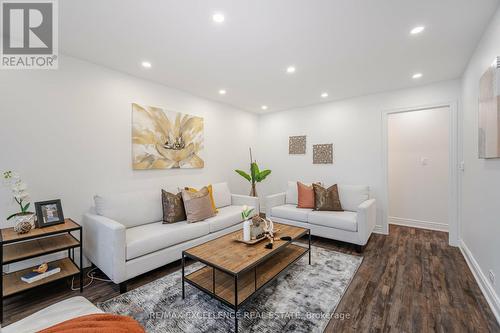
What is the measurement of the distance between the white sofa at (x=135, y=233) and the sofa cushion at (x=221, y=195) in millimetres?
508

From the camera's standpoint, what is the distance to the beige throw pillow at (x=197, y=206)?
2938 mm

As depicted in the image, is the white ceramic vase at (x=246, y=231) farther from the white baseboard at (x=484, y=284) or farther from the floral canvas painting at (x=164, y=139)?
→ the white baseboard at (x=484, y=284)

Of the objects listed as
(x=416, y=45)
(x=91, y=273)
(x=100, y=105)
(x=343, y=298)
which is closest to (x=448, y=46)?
(x=416, y=45)

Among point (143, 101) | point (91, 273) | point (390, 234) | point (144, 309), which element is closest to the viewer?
point (144, 309)

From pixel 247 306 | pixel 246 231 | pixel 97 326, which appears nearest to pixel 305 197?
pixel 246 231

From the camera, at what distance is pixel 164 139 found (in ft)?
11.2

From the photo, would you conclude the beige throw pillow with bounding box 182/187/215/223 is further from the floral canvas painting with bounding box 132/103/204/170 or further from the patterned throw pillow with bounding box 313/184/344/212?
the patterned throw pillow with bounding box 313/184/344/212

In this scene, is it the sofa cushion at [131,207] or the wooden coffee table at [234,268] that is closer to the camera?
the wooden coffee table at [234,268]

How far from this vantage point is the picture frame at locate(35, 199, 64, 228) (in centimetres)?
211

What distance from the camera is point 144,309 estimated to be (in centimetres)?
186

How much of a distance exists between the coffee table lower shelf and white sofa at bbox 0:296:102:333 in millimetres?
824

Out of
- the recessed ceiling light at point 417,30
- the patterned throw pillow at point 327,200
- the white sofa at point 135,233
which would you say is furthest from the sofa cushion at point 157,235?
the recessed ceiling light at point 417,30

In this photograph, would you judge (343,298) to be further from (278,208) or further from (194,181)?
(194,181)

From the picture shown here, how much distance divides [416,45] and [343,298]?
2.72 metres
